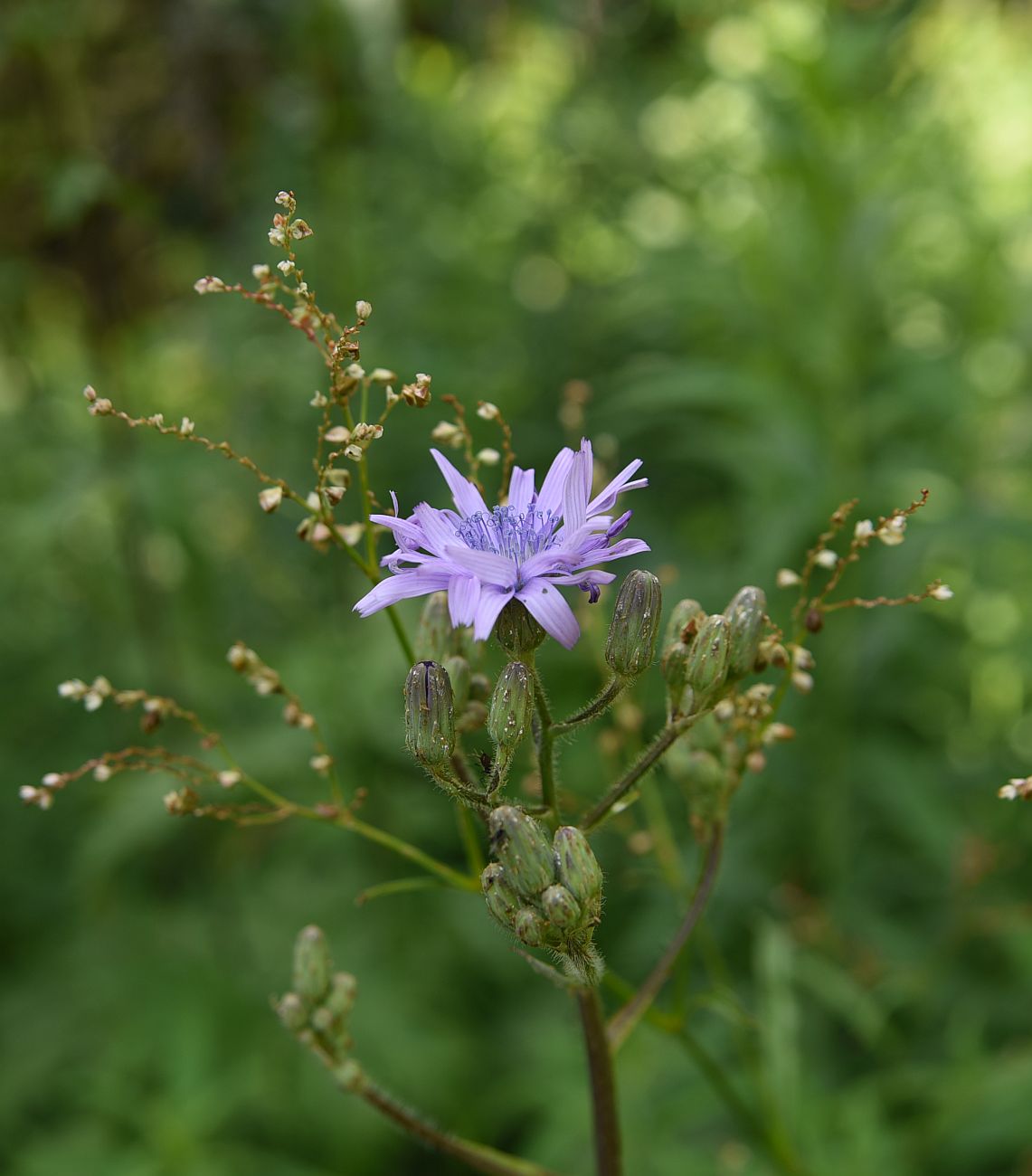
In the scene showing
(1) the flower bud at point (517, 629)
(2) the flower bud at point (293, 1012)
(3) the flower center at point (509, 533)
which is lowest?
(2) the flower bud at point (293, 1012)

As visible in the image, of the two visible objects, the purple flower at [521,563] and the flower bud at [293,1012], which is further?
the flower bud at [293,1012]

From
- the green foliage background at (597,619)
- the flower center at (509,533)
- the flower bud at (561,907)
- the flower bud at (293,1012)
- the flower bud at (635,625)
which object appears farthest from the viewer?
the green foliage background at (597,619)

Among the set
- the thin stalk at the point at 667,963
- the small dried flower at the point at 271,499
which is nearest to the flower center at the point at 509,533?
the small dried flower at the point at 271,499

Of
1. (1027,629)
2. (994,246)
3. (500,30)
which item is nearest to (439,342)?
(994,246)

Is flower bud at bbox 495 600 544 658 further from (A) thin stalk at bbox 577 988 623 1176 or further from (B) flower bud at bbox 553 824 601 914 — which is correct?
(A) thin stalk at bbox 577 988 623 1176

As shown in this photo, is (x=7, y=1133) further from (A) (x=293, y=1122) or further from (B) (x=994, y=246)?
(B) (x=994, y=246)

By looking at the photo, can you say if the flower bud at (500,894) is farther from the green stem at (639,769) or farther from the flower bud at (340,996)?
the flower bud at (340,996)

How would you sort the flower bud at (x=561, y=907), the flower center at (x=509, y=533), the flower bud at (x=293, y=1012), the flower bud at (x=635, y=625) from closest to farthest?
1. the flower bud at (x=561, y=907)
2. the flower bud at (x=635, y=625)
3. the flower center at (x=509, y=533)
4. the flower bud at (x=293, y=1012)
